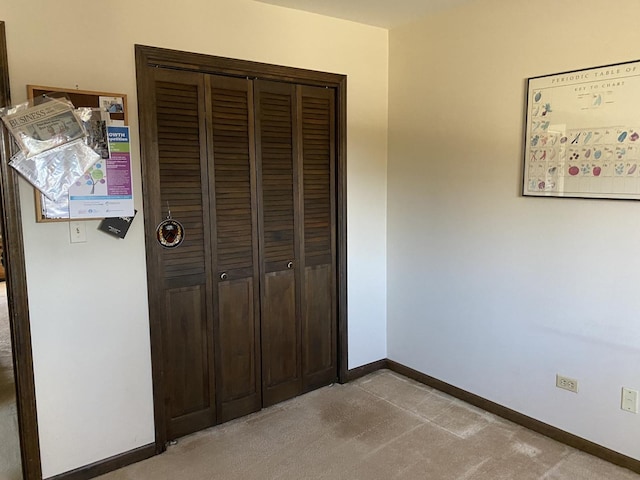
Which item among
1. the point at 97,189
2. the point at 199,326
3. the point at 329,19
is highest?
the point at 329,19

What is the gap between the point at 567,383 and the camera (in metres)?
2.55

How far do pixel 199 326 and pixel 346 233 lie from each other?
1.15 meters

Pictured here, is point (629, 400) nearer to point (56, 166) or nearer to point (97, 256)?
point (97, 256)

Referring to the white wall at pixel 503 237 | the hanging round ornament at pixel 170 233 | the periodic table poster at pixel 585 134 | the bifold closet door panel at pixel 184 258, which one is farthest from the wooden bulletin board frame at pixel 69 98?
the periodic table poster at pixel 585 134

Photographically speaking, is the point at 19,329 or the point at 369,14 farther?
the point at 369,14

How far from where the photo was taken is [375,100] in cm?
331

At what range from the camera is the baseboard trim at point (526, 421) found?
2383mm

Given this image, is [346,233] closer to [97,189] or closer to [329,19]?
[329,19]

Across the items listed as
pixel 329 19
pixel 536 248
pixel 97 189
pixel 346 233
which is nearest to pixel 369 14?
pixel 329 19

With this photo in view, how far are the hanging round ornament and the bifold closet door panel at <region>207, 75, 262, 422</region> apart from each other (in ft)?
0.65

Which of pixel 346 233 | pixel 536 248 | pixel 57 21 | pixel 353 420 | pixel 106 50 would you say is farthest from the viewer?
pixel 346 233

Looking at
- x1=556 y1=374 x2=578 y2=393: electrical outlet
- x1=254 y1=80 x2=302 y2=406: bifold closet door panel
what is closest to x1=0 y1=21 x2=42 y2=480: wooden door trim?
x1=254 y1=80 x2=302 y2=406: bifold closet door panel

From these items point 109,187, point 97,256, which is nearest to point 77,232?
point 97,256

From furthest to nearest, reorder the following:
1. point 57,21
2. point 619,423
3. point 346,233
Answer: point 346,233, point 619,423, point 57,21
